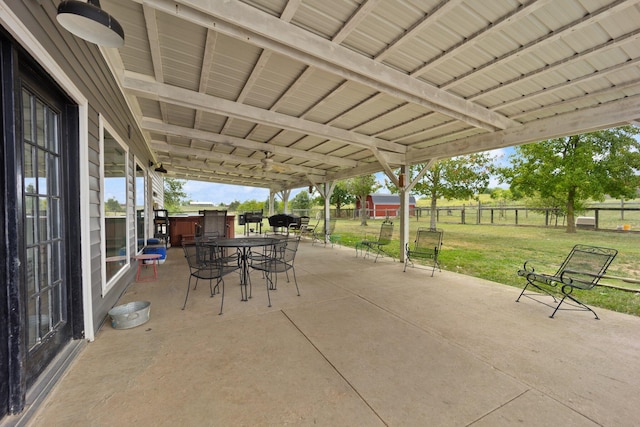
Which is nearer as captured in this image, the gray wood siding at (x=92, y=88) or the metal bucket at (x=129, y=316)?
the gray wood siding at (x=92, y=88)

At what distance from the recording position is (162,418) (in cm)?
150

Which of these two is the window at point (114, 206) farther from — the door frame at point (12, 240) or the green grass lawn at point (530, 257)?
the green grass lawn at point (530, 257)

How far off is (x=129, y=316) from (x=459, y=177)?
38.1 ft

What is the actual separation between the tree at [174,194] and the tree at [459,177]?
14.2m

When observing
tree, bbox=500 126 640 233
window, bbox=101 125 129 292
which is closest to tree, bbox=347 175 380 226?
tree, bbox=500 126 640 233

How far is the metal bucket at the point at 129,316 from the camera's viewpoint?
102 inches

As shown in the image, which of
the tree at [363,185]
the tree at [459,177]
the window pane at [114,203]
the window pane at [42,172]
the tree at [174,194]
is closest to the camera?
the window pane at [42,172]

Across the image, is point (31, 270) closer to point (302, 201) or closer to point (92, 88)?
point (92, 88)

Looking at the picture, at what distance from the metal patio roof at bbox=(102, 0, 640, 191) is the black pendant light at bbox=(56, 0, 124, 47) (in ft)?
1.84

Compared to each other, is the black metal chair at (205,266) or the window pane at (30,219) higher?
the window pane at (30,219)

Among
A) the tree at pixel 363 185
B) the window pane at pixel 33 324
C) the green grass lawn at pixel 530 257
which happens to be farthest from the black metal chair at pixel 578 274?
the tree at pixel 363 185

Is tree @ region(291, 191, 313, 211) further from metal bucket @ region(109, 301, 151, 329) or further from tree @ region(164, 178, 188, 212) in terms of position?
metal bucket @ region(109, 301, 151, 329)

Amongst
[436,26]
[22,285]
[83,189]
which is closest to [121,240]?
[83,189]

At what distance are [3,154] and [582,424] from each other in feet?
11.3
